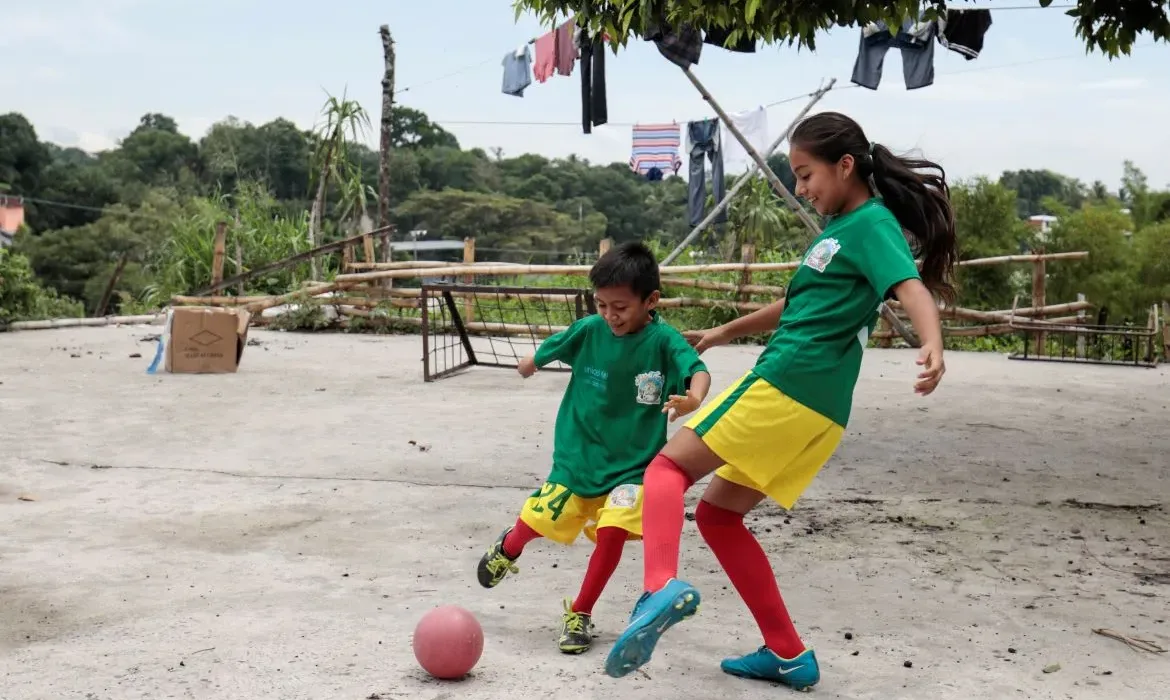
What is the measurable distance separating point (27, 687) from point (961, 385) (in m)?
8.60

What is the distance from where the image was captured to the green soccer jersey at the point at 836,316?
272 cm

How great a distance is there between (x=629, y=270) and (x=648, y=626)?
3.41ft

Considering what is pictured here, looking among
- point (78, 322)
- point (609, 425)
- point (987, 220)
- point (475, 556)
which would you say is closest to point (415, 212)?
point (987, 220)

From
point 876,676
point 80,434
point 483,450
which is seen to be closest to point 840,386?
point 876,676

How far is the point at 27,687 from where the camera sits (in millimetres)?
2883

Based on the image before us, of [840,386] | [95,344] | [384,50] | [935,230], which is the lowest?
[95,344]

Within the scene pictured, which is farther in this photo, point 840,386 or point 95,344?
point 95,344

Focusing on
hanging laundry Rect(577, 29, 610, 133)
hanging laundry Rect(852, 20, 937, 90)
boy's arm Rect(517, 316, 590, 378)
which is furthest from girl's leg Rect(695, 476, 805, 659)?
hanging laundry Rect(577, 29, 610, 133)

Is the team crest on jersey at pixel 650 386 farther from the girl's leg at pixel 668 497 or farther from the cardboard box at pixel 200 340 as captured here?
the cardboard box at pixel 200 340

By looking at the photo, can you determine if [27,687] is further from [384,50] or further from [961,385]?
[384,50]

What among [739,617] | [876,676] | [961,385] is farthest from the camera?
[961,385]

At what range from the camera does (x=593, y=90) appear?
12.3m

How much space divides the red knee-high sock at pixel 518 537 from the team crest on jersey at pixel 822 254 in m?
1.09

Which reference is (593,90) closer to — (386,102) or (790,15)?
(790,15)
